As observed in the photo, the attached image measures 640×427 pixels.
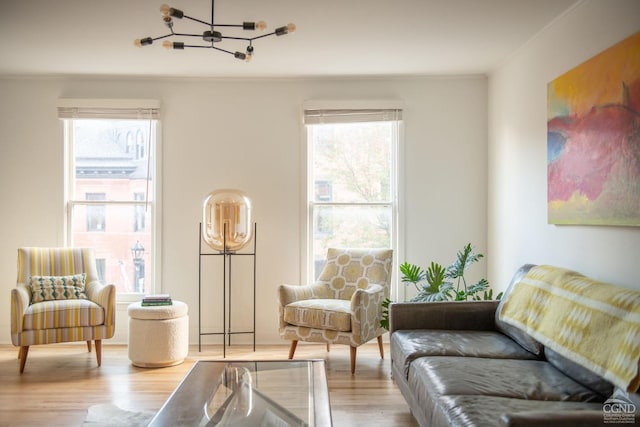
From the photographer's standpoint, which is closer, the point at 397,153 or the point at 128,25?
the point at 128,25

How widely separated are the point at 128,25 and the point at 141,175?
1.79 m

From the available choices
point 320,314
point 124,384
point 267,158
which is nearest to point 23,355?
point 124,384

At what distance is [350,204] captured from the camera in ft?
17.4

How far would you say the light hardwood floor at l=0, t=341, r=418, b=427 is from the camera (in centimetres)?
336

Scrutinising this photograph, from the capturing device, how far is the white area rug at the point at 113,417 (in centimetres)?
318

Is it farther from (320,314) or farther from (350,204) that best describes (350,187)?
(320,314)

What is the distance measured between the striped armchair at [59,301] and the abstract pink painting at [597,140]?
3.34 m

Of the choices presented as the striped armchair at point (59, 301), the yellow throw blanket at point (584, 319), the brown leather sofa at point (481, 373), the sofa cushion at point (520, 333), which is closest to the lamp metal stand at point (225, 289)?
the striped armchair at point (59, 301)

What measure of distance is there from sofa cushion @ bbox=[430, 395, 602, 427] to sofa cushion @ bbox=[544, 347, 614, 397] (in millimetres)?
137

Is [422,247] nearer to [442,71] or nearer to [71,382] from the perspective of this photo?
[442,71]

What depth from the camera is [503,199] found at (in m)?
4.79

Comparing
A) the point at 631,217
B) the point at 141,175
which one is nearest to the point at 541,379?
the point at 631,217

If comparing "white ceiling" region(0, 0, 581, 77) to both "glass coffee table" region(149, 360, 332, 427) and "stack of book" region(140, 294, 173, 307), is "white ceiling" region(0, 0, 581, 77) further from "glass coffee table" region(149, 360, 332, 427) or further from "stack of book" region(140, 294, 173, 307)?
"glass coffee table" region(149, 360, 332, 427)

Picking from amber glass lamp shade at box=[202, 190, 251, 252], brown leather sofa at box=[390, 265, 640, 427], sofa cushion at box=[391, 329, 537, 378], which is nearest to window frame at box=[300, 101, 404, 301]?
amber glass lamp shade at box=[202, 190, 251, 252]
